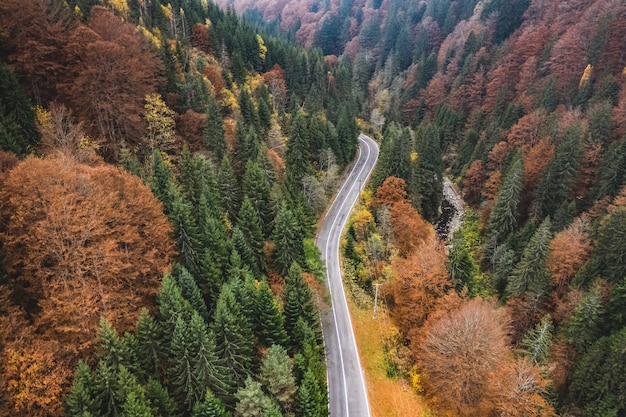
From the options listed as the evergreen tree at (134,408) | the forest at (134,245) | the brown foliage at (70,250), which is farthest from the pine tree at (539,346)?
the brown foliage at (70,250)

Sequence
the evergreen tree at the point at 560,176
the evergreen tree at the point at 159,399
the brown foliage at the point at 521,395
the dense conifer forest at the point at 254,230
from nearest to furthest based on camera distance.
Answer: the evergreen tree at the point at 159,399, the dense conifer forest at the point at 254,230, the brown foliage at the point at 521,395, the evergreen tree at the point at 560,176

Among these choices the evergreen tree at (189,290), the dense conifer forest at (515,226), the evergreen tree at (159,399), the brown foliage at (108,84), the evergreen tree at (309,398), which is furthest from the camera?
the brown foliage at (108,84)

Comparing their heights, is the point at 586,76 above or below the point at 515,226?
above

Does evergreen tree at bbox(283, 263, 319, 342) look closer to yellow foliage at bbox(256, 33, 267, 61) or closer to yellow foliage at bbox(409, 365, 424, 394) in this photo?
yellow foliage at bbox(409, 365, 424, 394)

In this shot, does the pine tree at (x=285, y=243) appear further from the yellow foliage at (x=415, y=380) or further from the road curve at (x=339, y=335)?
the yellow foliage at (x=415, y=380)

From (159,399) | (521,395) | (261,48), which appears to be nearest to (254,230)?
(159,399)

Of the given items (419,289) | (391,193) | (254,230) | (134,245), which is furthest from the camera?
(391,193)

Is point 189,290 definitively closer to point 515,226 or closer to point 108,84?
point 108,84

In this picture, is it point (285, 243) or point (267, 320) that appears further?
point (285, 243)
